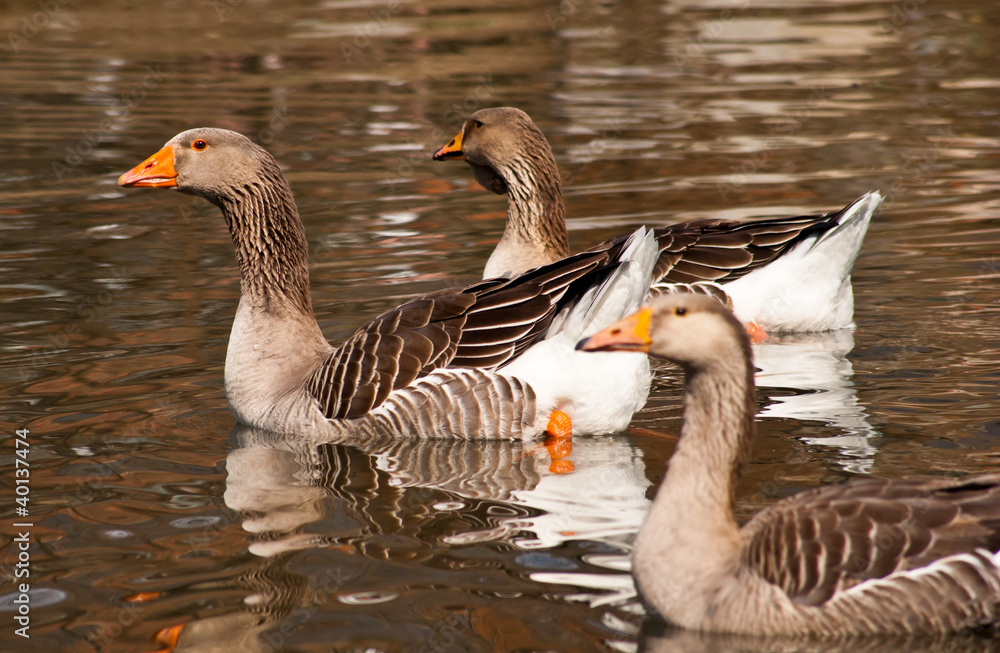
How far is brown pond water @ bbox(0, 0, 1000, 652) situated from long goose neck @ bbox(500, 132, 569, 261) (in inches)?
60.4

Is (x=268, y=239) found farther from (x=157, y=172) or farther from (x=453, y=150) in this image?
(x=453, y=150)

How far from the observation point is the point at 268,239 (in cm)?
858

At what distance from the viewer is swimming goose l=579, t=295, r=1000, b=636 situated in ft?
15.8

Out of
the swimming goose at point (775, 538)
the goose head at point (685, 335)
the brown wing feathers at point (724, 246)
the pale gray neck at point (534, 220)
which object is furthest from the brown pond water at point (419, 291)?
the pale gray neck at point (534, 220)

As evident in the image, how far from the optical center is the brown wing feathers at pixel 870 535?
15.7 ft

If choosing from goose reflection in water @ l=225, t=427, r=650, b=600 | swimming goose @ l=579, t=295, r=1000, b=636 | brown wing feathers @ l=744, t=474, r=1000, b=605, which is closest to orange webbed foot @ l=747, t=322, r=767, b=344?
goose reflection in water @ l=225, t=427, r=650, b=600

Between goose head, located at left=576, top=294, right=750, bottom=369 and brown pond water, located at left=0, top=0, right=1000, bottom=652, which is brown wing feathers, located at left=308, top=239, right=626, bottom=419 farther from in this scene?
goose head, located at left=576, top=294, right=750, bottom=369

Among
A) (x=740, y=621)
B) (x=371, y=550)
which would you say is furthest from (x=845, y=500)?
(x=371, y=550)

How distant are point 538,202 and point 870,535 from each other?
616 cm

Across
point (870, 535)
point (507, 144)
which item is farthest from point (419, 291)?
point (870, 535)

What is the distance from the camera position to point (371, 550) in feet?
20.6

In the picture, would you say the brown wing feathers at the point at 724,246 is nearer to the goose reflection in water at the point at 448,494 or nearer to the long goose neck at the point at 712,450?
the goose reflection in water at the point at 448,494

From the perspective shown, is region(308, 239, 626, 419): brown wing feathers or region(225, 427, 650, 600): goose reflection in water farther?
region(308, 239, 626, 419): brown wing feathers

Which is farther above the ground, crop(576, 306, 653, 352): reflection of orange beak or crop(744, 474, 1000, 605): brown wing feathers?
crop(576, 306, 653, 352): reflection of orange beak
